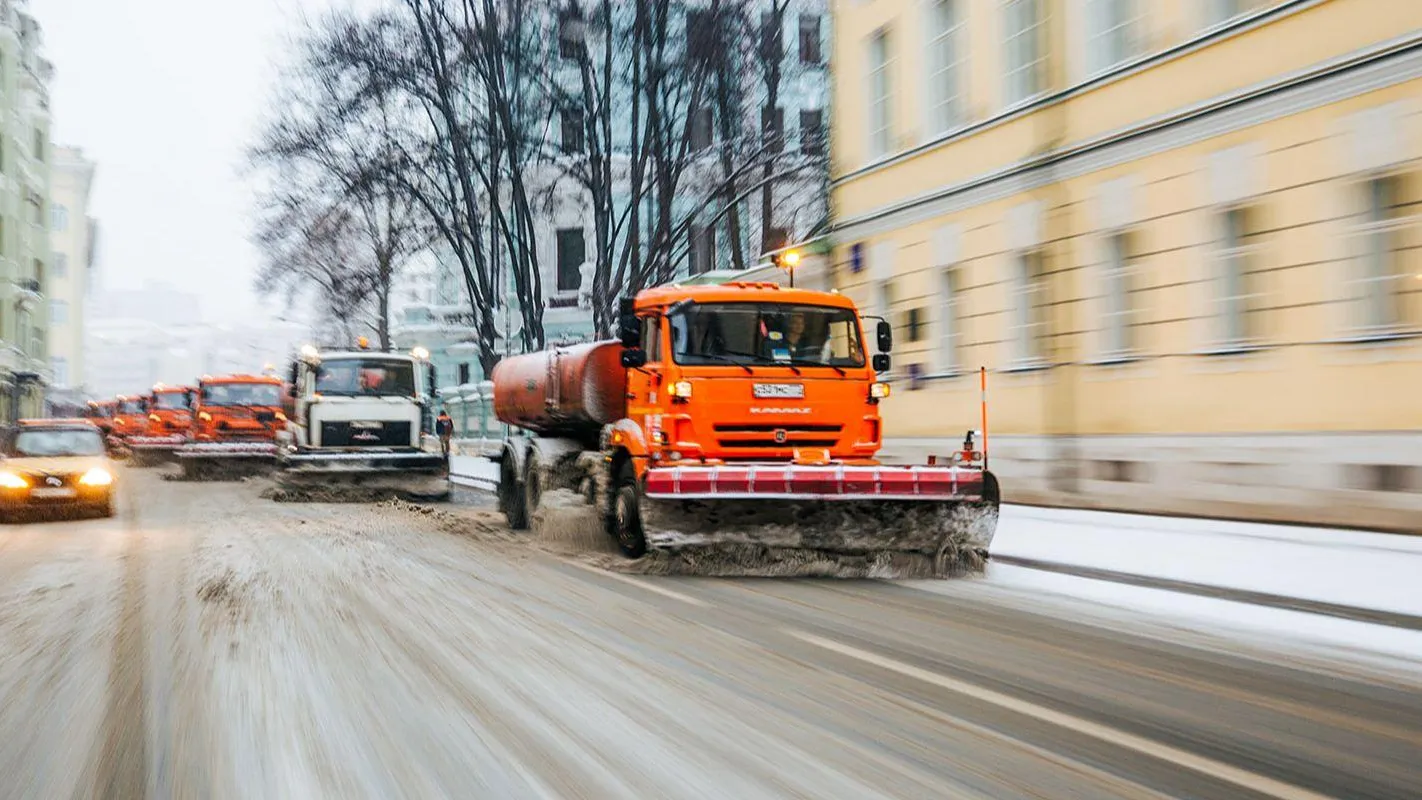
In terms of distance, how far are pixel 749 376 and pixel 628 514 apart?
175 cm

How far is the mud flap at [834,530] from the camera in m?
11.9

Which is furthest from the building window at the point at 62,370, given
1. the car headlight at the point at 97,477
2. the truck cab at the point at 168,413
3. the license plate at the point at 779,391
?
the license plate at the point at 779,391

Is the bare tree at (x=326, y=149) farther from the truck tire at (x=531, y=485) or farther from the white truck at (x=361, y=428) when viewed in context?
the truck tire at (x=531, y=485)

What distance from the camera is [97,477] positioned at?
65.3 feet

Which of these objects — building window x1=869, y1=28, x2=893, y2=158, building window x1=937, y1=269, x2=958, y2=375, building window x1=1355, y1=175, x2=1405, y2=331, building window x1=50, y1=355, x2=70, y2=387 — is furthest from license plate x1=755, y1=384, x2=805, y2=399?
building window x1=50, y1=355, x2=70, y2=387

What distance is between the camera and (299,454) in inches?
894

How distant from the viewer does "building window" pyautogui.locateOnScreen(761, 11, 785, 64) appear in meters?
32.3

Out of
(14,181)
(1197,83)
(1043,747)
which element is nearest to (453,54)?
(1197,83)

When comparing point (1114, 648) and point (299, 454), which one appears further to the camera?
point (299, 454)

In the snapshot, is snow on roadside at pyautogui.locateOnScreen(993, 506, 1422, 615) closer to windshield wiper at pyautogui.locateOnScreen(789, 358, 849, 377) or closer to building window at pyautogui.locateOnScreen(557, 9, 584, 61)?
windshield wiper at pyautogui.locateOnScreen(789, 358, 849, 377)

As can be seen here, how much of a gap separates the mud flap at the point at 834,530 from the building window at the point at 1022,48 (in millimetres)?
10518

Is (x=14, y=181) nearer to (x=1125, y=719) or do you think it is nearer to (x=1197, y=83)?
(x=1197, y=83)

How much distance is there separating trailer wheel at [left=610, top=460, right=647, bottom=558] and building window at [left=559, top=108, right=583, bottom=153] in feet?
61.9

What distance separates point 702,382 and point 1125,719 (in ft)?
23.7
